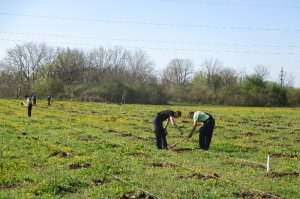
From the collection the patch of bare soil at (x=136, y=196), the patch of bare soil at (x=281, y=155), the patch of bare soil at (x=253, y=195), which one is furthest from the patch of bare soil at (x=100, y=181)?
the patch of bare soil at (x=281, y=155)

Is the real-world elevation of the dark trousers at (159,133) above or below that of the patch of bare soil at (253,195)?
above

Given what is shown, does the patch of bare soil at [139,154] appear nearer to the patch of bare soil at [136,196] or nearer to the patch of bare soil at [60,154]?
the patch of bare soil at [60,154]

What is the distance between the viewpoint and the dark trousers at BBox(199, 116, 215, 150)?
17.6 m

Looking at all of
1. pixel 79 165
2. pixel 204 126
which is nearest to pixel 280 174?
pixel 204 126

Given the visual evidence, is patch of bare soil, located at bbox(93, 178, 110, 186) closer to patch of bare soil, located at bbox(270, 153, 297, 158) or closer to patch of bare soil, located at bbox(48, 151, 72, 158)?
patch of bare soil, located at bbox(48, 151, 72, 158)

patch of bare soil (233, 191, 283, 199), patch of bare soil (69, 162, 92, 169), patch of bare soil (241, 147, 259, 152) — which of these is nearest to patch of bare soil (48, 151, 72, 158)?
patch of bare soil (69, 162, 92, 169)

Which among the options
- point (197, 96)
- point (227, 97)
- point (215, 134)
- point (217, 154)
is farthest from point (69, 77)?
point (217, 154)

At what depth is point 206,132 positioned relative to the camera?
1766 centimetres

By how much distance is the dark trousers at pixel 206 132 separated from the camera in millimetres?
17594

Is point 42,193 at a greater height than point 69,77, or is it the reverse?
point 69,77

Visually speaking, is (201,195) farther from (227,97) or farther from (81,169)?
(227,97)

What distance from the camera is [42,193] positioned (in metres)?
10.2

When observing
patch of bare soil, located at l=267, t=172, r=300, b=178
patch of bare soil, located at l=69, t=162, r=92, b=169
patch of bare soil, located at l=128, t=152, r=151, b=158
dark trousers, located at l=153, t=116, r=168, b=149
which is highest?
dark trousers, located at l=153, t=116, r=168, b=149

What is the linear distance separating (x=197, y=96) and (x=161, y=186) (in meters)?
81.4
